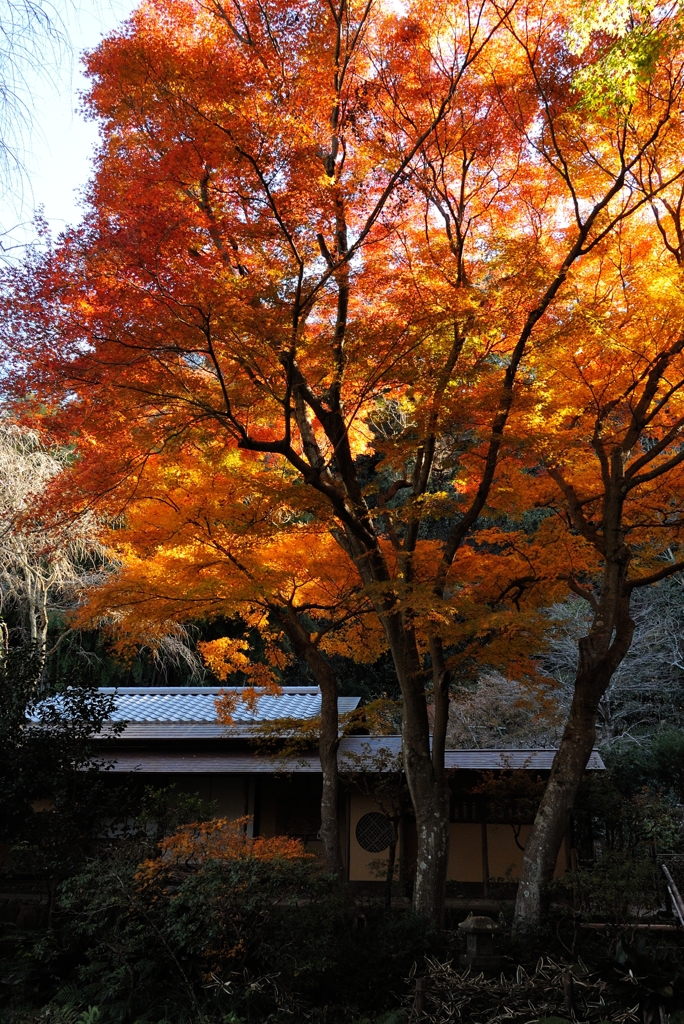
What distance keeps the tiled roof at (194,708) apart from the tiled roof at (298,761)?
0.40 m

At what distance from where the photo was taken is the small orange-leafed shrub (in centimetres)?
760

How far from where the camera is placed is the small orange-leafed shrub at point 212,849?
7598 mm

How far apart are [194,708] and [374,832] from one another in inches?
182

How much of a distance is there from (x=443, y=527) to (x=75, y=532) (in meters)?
13.6

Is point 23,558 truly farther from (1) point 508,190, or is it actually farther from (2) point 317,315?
(1) point 508,190

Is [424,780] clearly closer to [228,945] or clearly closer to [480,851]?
[228,945]

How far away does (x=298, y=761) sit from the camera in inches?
509

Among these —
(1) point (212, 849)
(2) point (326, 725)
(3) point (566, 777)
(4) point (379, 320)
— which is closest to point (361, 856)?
(2) point (326, 725)

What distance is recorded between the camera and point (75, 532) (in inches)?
504

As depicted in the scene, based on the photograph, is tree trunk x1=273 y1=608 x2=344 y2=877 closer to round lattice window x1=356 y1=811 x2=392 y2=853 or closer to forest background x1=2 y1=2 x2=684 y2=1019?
forest background x1=2 y1=2 x2=684 y2=1019

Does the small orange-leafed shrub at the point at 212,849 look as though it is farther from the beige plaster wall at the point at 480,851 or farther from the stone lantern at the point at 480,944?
the beige plaster wall at the point at 480,851

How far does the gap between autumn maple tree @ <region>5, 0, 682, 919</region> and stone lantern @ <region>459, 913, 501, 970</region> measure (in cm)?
125

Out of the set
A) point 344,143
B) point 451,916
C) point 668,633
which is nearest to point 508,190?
point 344,143

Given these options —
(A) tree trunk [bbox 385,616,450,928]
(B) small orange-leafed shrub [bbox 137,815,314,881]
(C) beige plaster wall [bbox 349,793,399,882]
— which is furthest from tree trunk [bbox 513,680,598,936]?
(C) beige plaster wall [bbox 349,793,399,882]
